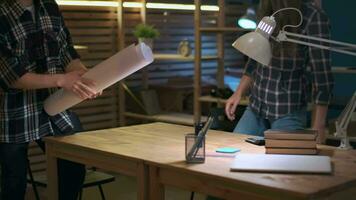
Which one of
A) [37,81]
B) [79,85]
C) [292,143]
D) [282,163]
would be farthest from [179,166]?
[37,81]

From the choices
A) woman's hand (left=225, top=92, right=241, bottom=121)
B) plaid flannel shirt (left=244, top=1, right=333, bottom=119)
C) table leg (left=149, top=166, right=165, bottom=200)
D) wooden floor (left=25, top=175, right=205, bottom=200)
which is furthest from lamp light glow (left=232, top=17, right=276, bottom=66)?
wooden floor (left=25, top=175, right=205, bottom=200)

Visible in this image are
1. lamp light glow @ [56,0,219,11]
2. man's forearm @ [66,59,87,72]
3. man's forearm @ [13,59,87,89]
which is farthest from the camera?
lamp light glow @ [56,0,219,11]

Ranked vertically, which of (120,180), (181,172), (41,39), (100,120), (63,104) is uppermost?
(41,39)

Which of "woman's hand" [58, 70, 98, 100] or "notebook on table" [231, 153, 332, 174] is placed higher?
"woman's hand" [58, 70, 98, 100]

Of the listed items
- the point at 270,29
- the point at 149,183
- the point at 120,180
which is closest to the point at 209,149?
the point at 149,183

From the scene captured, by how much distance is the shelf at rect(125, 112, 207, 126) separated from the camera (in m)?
4.93

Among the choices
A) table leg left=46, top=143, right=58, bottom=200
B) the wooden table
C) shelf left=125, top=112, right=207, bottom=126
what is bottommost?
shelf left=125, top=112, right=207, bottom=126

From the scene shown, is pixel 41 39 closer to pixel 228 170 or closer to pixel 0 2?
pixel 0 2

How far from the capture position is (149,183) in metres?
2.38

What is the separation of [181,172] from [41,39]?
1151 mm

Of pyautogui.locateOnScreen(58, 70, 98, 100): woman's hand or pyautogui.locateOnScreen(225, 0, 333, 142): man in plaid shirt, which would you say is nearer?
pyautogui.locateOnScreen(58, 70, 98, 100): woman's hand

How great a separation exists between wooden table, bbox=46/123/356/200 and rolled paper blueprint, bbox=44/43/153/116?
0.23 metres

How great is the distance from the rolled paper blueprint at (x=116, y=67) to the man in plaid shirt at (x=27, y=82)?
1.9 inches

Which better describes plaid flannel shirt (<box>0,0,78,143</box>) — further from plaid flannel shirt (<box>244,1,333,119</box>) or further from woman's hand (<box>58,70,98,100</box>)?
plaid flannel shirt (<box>244,1,333,119</box>)
